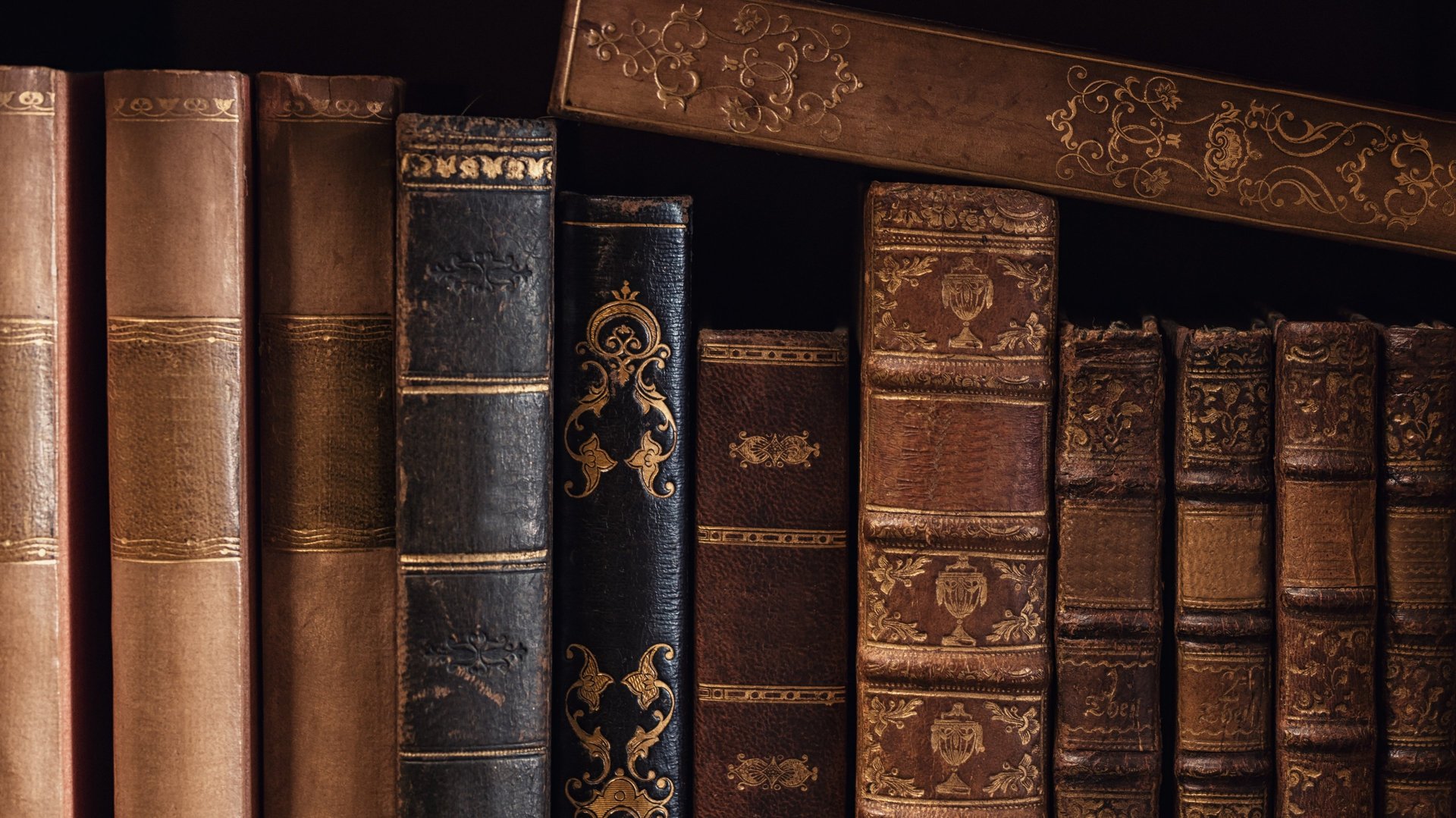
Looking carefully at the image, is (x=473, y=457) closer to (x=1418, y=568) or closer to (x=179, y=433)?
(x=179, y=433)

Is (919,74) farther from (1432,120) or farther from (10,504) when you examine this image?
(10,504)

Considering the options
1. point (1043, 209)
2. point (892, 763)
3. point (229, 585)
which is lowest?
point (892, 763)

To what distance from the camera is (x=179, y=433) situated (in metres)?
0.77

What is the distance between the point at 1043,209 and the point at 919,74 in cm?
12

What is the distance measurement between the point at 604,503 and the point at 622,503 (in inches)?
0.4

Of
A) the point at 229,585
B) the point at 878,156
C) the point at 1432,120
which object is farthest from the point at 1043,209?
the point at 229,585

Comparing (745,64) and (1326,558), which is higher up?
(745,64)

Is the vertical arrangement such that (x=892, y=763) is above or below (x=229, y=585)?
below

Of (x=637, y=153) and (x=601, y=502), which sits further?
(x=637, y=153)

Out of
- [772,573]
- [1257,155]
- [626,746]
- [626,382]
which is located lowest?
[626,746]

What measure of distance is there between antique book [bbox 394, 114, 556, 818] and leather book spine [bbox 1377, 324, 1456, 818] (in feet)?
1.67

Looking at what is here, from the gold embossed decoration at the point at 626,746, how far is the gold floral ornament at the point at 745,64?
0.34m

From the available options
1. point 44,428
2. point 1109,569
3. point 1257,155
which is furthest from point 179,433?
point 1257,155

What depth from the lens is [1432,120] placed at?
83 cm
